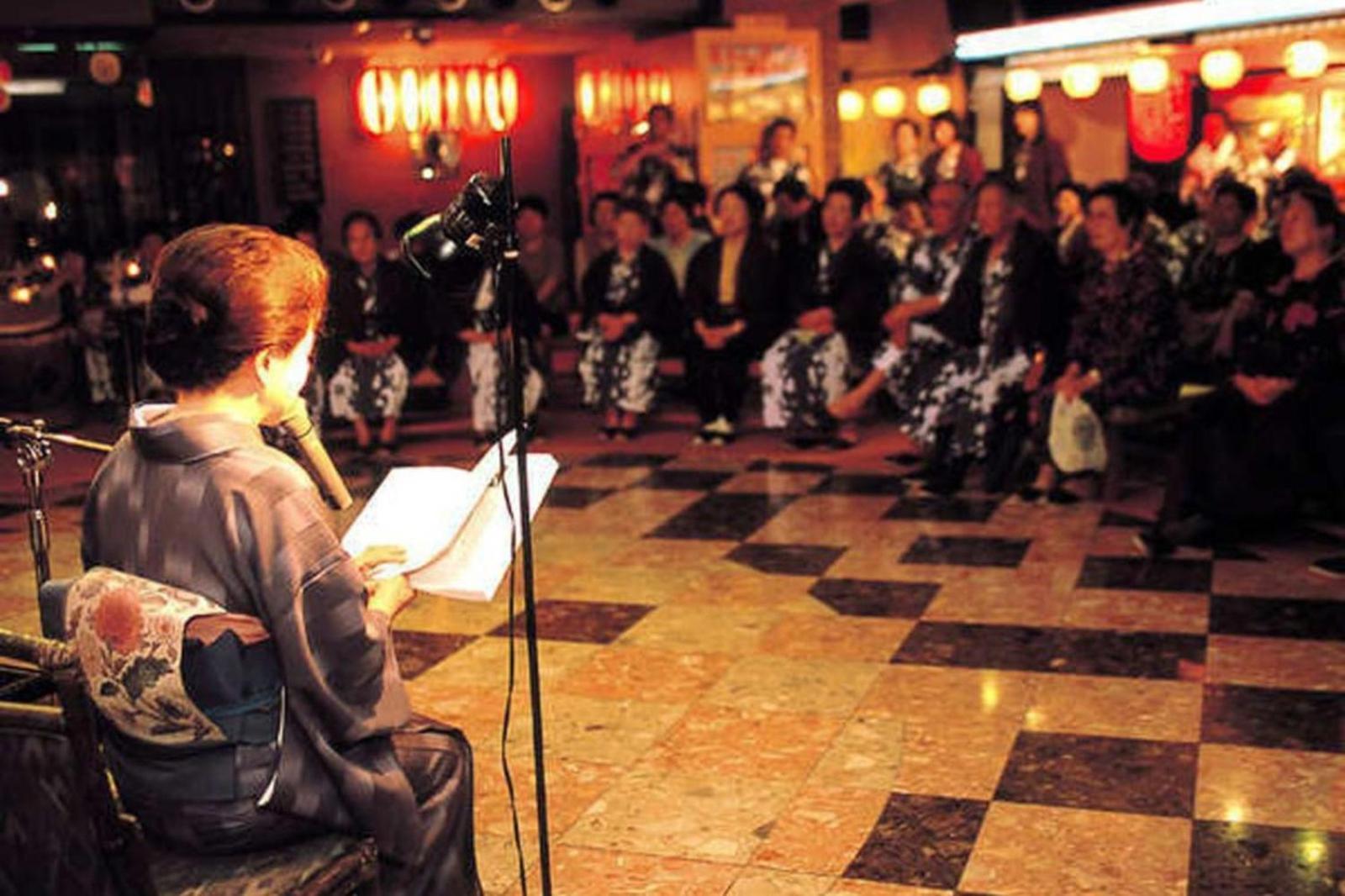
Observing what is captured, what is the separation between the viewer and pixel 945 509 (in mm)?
6605

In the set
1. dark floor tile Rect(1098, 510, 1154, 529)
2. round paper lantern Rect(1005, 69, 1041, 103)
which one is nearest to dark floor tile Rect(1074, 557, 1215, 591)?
dark floor tile Rect(1098, 510, 1154, 529)

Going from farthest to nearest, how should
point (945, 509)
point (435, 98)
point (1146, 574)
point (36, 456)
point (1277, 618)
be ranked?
point (435, 98) → point (945, 509) → point (1146, 574) → point (1277, 618) → point (36, 456)

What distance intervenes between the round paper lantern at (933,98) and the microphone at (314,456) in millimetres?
11560

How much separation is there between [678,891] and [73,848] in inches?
58.1

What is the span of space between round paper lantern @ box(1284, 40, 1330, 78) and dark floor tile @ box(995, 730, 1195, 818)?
842cm

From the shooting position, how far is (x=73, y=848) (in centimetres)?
197

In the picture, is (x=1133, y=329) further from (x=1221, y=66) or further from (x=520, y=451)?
(x=1221, y=66)

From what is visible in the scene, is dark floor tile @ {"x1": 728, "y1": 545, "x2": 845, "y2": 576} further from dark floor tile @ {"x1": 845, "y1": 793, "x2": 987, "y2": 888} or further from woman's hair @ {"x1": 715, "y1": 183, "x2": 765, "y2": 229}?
woman's hair @ {"x1": 715, "y1": 183, "x2": 765, "y2": 229}

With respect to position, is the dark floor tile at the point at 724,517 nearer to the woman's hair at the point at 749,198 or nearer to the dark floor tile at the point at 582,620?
the dark floor tile at the point at 582,620

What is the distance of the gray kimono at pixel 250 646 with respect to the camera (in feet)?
6.98

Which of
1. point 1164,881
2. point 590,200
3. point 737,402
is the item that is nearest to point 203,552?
point 1164,881

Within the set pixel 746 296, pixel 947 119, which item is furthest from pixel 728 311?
pixel 947 119

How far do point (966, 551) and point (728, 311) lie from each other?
2.97 meters

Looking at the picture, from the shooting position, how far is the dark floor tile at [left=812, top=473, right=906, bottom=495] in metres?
7.01
